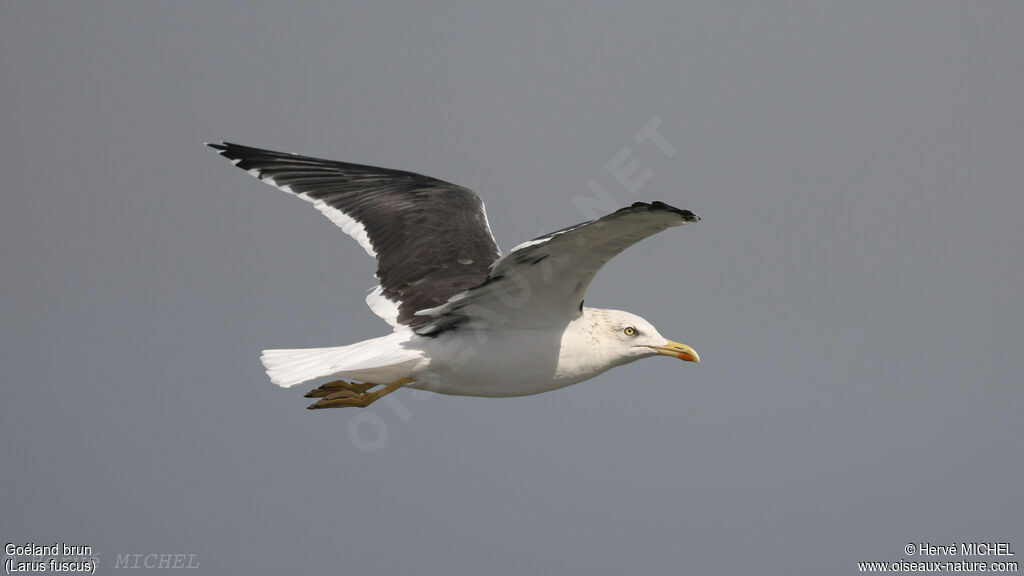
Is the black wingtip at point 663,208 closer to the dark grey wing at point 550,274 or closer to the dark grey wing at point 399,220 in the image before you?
the dark grey wing at point 550,274

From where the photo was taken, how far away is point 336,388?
8234mm

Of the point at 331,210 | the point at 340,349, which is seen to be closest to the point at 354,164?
the point at 331,210

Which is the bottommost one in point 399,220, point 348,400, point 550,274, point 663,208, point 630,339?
point 348,400

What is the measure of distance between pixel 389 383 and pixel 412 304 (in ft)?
2.69

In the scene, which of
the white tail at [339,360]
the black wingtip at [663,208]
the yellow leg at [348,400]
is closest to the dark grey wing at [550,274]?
the black wingtip at [663,208]

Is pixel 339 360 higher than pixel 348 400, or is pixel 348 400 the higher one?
pixel 339 360

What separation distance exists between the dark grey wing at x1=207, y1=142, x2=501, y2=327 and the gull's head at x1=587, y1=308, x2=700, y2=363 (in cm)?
111

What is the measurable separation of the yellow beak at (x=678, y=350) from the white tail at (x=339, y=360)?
202 centimetres

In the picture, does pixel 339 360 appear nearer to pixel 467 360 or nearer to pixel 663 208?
pixel 467 360

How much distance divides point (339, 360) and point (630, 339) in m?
2.33

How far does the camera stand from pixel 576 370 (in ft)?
26.4

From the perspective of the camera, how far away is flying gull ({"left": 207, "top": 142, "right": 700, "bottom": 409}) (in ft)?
23.4

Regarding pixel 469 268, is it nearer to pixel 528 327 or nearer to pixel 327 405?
pixel 528 327

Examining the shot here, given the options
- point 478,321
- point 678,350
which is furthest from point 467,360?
point 678,350
